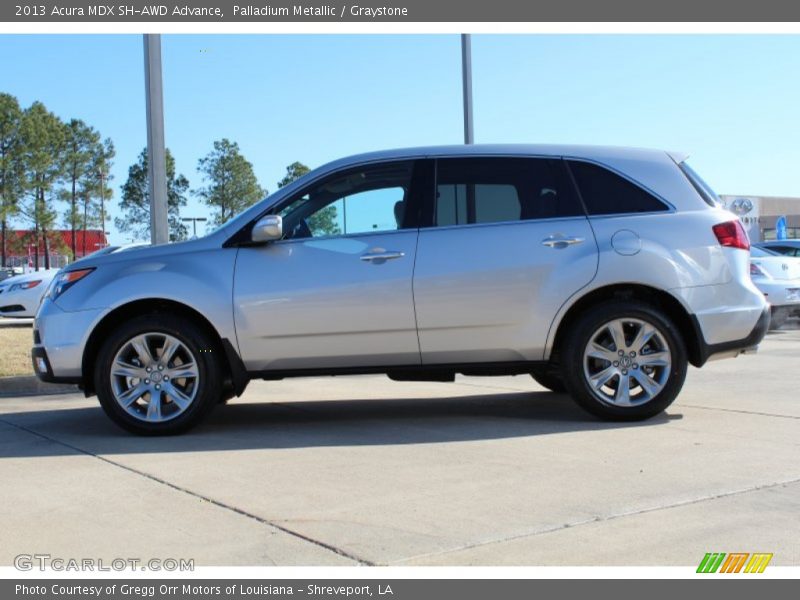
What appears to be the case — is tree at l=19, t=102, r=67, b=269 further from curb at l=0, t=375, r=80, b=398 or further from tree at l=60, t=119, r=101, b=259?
curb at l=0, t=375, r=80, b=398

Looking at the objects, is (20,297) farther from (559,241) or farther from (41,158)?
(41,158)

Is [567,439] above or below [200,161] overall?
below

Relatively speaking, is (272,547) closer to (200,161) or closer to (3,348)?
(3,348)

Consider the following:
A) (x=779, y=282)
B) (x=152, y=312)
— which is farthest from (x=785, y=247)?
(x=152, y=312)

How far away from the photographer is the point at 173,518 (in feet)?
13.5

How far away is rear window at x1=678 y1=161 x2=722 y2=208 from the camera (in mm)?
6488

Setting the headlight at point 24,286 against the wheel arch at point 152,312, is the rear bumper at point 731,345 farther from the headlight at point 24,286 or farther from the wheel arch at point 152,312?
the headlight at point 24,286

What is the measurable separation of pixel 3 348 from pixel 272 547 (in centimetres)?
903

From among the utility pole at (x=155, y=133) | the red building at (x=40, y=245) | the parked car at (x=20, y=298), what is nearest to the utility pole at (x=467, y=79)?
the utility pole at (x=155, y=133)

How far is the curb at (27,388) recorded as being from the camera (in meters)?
9.06

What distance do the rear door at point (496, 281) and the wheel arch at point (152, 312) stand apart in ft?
4.20

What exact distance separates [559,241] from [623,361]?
93cm

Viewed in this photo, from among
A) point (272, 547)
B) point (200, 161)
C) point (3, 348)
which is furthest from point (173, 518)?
point (200, 161)
